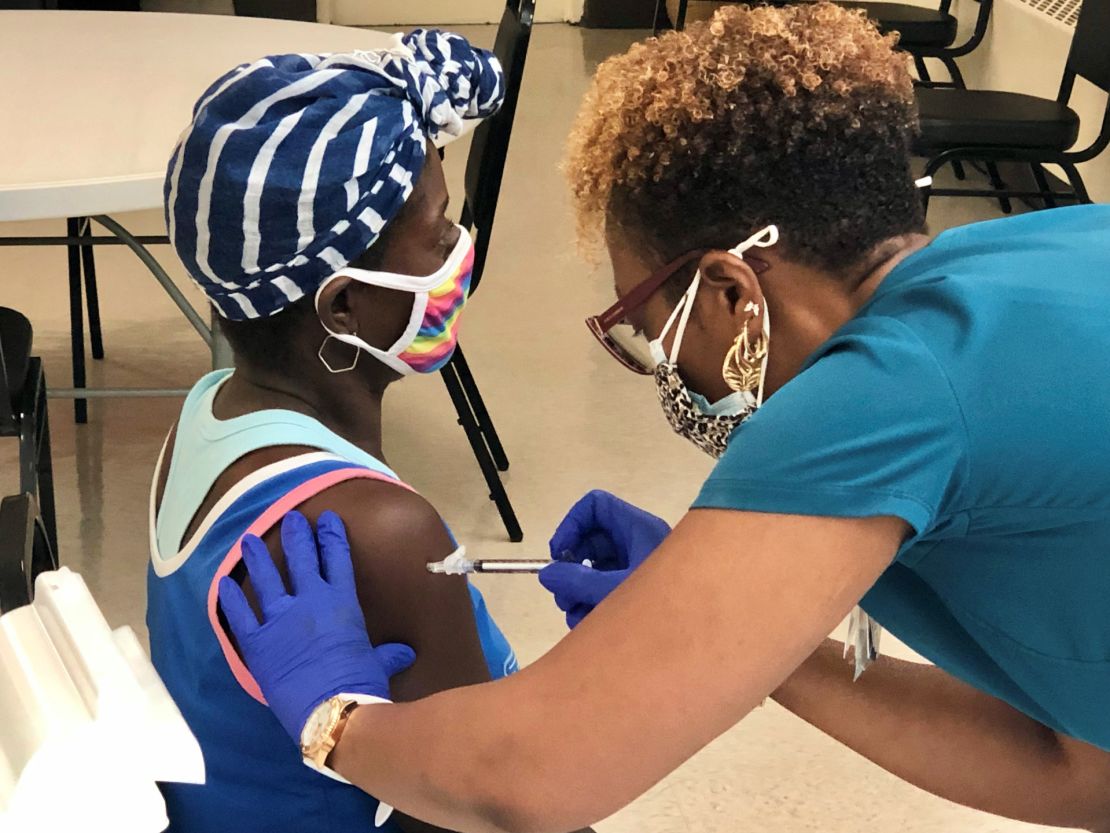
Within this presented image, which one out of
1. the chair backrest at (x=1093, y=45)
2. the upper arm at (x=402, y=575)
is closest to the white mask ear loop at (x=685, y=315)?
the upper arm at (x=402, y=575)

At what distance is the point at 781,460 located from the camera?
0.73 metres

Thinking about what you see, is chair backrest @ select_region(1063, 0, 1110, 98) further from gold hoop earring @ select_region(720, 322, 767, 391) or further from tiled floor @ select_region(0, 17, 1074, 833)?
gold hoop earring @ select_region(720, 322, 767, 391)

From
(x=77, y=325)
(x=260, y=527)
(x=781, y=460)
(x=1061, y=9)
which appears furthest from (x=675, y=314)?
(x=1061, y=9)

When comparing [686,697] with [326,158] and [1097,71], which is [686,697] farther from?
[1097,71]

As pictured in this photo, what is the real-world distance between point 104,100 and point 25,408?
571 millimetres

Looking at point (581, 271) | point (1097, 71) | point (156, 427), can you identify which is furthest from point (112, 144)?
point (1097, 71)

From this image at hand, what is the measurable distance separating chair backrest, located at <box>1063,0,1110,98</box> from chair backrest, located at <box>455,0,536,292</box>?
1785 millimetres

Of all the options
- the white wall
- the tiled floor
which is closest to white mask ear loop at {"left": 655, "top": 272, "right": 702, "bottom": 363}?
the tiled floor

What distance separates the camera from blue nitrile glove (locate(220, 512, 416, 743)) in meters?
0.91

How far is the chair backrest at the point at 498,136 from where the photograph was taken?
2.07 m

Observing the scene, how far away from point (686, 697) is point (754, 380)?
32 cm

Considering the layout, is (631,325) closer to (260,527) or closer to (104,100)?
(260,527)

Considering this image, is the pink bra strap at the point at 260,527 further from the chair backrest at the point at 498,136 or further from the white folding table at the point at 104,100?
the chair backrest at the point at 498,136

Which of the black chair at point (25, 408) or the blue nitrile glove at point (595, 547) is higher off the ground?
the blue nitrile glove at point (595, 547)
